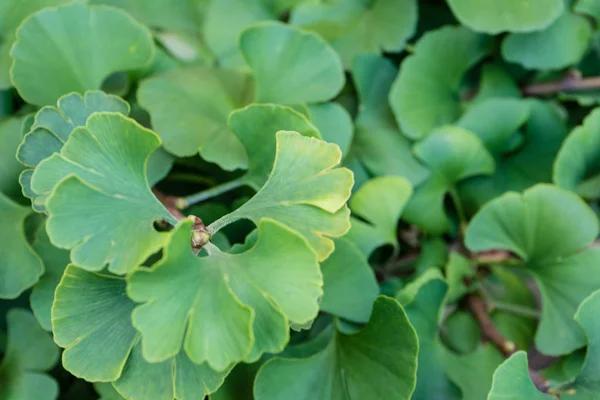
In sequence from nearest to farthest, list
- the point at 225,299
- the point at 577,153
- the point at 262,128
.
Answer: the point at 225,299, the point at 262,128, the point at 577,153

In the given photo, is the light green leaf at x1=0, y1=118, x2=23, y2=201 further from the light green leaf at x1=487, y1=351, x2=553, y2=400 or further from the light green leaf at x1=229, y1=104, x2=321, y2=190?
the light green leaf at x1=487, y1=351, x2=553, y2=400

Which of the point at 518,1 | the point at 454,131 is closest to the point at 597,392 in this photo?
the point at 454,131

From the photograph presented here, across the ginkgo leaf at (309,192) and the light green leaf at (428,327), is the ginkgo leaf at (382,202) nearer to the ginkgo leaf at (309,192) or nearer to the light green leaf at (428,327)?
the light green leaf at (428,327)

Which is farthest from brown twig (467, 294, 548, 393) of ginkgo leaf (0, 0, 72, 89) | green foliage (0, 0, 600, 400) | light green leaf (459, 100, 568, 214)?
ginkgo leaf (0, 0, 72, 89)

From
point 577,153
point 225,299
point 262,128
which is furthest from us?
point 577,153

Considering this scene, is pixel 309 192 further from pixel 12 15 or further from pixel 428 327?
pixel 12 15

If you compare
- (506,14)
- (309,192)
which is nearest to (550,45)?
(506,14)
